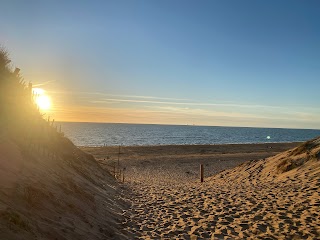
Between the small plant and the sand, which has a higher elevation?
the small plant

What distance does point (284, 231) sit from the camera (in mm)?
7566

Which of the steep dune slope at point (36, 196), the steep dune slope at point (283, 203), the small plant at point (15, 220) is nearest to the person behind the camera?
the small plant at point (15, 220)

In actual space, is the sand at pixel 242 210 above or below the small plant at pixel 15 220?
below

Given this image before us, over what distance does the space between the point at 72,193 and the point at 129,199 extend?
4224 mm

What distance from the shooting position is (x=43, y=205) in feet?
22.9

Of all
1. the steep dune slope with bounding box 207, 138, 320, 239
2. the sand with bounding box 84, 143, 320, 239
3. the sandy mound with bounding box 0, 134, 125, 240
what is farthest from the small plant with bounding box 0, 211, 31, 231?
the steep dune slope with bounding box 207, 138, 320, 239

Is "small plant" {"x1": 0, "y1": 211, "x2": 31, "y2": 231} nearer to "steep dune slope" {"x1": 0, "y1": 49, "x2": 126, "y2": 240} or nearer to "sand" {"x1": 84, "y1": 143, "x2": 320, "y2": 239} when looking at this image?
"steep dune slope" {"x1": 0, "y1": 49, "x2": 126, "y2": 240}

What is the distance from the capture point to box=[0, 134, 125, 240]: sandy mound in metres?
5.58

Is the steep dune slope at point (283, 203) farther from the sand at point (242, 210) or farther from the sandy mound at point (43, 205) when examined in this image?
the sandy mound at point (43, 205)

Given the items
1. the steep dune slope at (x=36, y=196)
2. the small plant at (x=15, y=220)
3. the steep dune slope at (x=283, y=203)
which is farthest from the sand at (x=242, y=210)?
the small plant at (x=15, y=220)

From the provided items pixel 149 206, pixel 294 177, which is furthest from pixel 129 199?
pixel 294 177

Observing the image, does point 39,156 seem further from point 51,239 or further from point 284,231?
point 284,231

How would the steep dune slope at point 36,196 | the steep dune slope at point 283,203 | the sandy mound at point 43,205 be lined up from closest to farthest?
1. the sandy mound at point 43,205
2. the steep dune slope at point 36,196
3. the steep dune slope at point 283,203

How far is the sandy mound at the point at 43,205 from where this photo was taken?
220 inches
